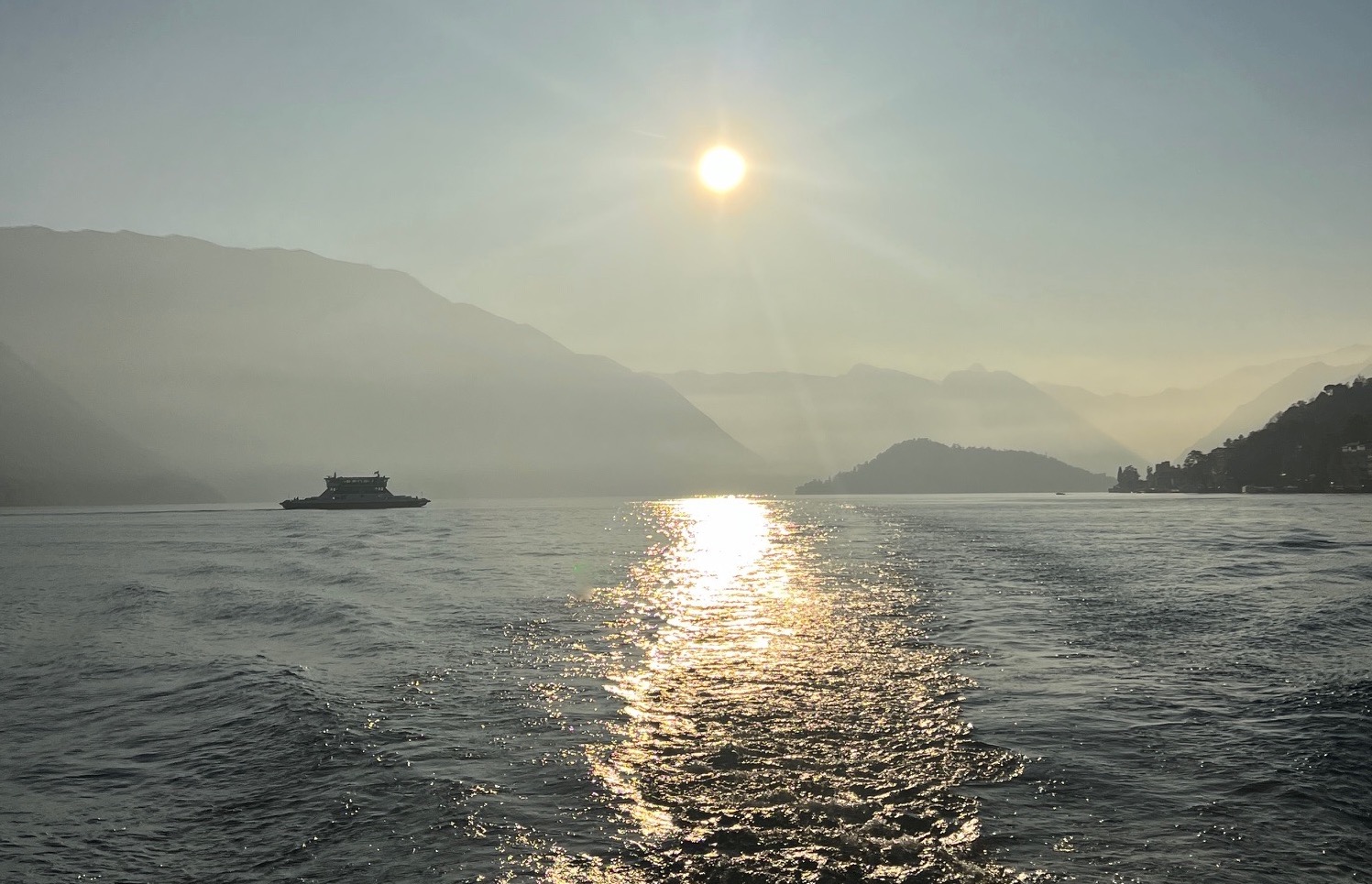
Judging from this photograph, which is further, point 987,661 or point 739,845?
point 987,661

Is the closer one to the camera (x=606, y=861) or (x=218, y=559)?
(x=606, y=861)

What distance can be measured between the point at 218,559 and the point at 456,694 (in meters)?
58.1

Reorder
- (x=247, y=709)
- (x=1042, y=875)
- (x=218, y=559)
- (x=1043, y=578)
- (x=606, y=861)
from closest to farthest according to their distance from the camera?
(x=1042, y=875)
(x=606, y=861)
(x=247, y=709)
(x=1043, y=578)
(x=218, y=559)

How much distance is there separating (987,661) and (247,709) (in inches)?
830

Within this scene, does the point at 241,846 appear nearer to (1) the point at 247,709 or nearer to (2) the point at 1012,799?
(1) the point at 247,709

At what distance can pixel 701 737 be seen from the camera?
56.1 ft

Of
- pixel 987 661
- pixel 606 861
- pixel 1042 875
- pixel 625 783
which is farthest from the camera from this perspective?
pixel 987 661

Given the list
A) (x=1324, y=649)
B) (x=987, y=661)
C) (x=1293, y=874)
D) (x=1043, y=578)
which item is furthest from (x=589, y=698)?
(x=1043, y=578)

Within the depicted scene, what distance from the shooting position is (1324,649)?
2478cm

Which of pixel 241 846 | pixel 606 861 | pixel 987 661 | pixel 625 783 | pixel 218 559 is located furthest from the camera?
pixel 218 559

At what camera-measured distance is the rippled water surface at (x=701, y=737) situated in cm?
1157

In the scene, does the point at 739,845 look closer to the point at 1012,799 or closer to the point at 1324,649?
the point at 1012,799

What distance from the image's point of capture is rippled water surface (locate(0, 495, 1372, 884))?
1157cm

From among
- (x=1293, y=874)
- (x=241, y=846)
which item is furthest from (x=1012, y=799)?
(x=241, y=846)
